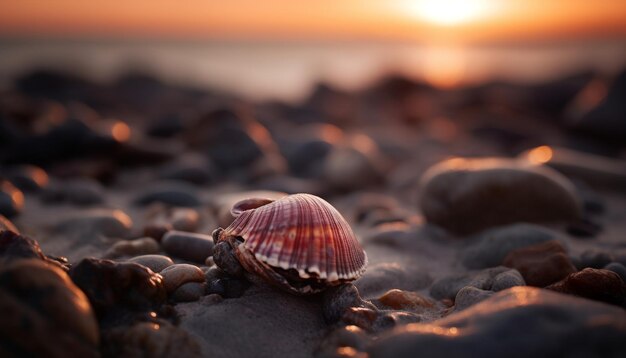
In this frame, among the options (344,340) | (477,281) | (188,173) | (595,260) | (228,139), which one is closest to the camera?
(344,340)

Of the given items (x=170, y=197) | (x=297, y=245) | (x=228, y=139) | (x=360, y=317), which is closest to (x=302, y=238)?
(x=297, y=245)

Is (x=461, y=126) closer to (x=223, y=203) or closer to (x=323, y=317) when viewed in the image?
(x=223, y=203)

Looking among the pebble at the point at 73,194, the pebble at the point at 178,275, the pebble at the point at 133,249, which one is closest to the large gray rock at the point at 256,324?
the pebble at the point at 178,275

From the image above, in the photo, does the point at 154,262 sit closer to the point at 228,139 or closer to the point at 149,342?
the point at 149,342

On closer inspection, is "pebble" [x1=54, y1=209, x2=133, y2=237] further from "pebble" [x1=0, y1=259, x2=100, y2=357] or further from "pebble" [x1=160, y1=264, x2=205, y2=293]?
"pebble" [x1=0, y1=259, x2=100, y2=357]

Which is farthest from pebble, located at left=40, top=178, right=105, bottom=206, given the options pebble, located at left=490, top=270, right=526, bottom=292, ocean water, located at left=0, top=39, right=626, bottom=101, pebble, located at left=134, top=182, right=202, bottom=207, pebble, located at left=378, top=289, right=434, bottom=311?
ocean water, located at left=0, top=39, right=626, bottom=101

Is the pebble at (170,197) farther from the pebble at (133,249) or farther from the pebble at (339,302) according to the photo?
the pebble at (339,302)

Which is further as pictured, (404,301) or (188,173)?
(188,173)

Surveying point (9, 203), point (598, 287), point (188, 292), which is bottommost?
point (9, 203)
